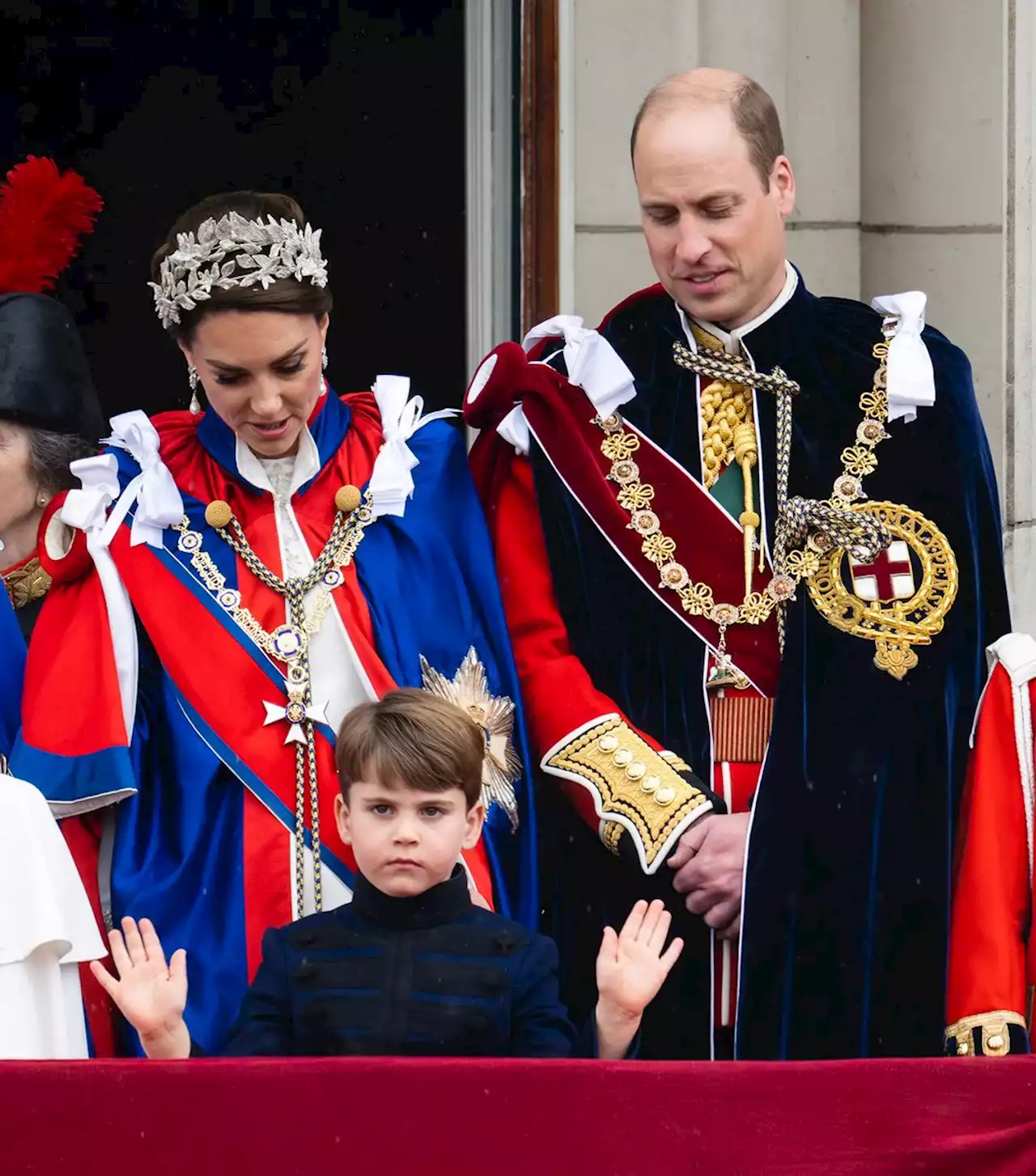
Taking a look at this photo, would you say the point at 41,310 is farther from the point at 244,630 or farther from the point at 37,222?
the point at 244,630

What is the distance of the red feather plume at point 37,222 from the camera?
183 inches

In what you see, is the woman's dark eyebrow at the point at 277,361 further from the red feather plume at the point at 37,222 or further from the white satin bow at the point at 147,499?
the red feather plume at the point at 37,222

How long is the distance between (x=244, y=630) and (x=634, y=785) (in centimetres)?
65

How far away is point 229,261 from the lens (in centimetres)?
A: 387

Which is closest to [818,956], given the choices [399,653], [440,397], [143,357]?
[399,653]

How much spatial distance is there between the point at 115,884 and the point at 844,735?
3.73 feet

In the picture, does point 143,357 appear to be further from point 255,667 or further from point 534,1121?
point 534,1121

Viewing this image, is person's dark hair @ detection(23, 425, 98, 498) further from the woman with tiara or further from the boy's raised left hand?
the boy's raised left hand

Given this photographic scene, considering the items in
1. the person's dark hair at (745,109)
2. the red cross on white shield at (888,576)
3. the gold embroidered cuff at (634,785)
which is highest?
the person's dark hair at (745,109)

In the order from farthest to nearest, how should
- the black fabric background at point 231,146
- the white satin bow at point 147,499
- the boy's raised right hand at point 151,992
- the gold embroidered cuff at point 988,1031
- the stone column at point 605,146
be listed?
the black fabric background at point 231,146 < the stone column at point 605,146 < the white satin bow at point 147,499 < the gold embroidered cuff at point 988,1031 < the boy's raised right hand at point 151,992

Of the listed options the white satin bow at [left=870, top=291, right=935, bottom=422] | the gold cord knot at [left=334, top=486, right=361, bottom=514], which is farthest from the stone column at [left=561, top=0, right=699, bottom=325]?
the gold cord knot at [left=334, top=486, right=361, bottom=514]

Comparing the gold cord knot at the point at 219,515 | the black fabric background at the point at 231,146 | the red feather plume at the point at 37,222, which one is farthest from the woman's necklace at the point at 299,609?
the black fabric background at the point at 231,146

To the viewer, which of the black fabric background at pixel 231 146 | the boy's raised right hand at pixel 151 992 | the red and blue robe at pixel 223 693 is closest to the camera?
the boy's raised right hand at pixel 151 992

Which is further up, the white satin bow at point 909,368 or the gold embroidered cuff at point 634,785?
the white satin bow at point 909,368
